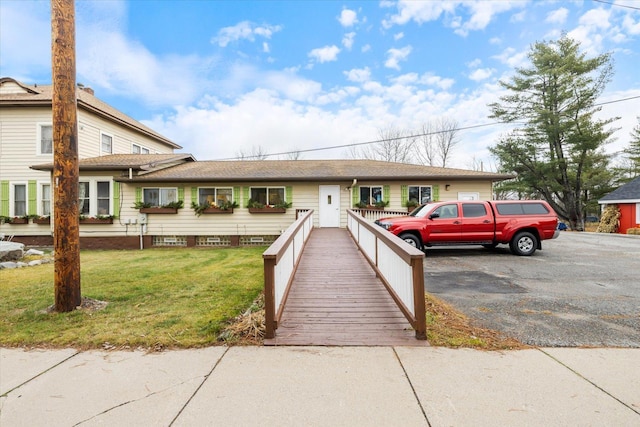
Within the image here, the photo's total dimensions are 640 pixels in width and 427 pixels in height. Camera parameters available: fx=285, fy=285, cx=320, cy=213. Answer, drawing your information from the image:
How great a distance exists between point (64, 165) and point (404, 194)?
11499mm

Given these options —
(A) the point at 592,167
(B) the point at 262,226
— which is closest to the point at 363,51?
(B) the point at 262,226

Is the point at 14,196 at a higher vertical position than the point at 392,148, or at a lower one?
lower

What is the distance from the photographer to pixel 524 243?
867cm

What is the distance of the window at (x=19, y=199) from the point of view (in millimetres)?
13164

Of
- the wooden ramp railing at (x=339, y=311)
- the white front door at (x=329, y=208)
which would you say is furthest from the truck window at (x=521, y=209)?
the white front door at (x=329, y=208)

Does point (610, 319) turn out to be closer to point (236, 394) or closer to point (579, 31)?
point (236, 394)

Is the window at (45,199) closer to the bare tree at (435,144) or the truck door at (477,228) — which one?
the truck door at (477,228)

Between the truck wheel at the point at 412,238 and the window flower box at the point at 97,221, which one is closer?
the truck wheel at the point at 412,238

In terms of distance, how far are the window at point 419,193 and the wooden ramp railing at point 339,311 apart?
24.1ft

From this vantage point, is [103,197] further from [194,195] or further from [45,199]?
[194,195]

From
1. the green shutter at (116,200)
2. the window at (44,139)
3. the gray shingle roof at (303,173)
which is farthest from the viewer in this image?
the window at (44,139)

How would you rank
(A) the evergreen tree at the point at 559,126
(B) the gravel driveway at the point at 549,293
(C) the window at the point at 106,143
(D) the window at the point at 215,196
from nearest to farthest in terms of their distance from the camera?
1. (B) the gravel driveway at the point at 549,293
2. (D) the window at the point at 215,196
3. (C) the window at the point at 106,143
4. (A) the evergreen tree at the point at 559,126

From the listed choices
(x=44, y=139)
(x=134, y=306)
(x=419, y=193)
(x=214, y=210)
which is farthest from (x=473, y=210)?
(x=44, y=139)

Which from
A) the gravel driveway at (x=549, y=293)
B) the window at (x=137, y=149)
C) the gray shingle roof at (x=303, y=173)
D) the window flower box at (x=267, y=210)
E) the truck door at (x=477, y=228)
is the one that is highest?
the window at (x=137, y=149)
